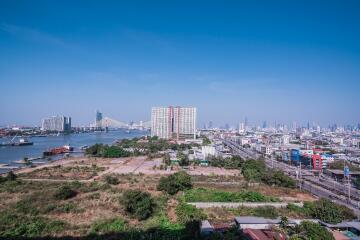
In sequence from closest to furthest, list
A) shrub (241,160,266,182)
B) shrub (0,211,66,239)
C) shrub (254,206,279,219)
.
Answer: shrub (0,211,66,239) < shrub (254,206,279,219) < shrub (241,160,266,182)

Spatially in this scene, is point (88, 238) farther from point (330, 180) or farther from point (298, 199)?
point (330, 180)

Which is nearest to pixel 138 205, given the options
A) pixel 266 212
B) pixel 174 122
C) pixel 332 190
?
pixel 266 212

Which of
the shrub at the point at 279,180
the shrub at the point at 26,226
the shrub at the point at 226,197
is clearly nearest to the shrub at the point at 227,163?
the shrub at the point at 279,180

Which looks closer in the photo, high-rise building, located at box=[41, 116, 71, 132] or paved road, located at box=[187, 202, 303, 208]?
paved road, located at box=[187, 202, 303, 208]

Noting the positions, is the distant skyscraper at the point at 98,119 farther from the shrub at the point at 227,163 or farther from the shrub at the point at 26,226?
the shrub at the point at 26,226

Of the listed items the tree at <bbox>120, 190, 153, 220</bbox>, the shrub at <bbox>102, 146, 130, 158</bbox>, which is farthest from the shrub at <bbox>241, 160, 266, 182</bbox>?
the shrub at <bbox>102, 146, 130, 158</bbox>

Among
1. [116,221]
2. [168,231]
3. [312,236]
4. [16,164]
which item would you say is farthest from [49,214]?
[16,164]

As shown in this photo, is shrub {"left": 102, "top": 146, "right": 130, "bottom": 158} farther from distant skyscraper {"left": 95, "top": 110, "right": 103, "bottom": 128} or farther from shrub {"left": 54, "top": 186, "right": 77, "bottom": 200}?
distant skyscraper {"left": 95, "top": 110, "right": 103, "bottom": 128}
